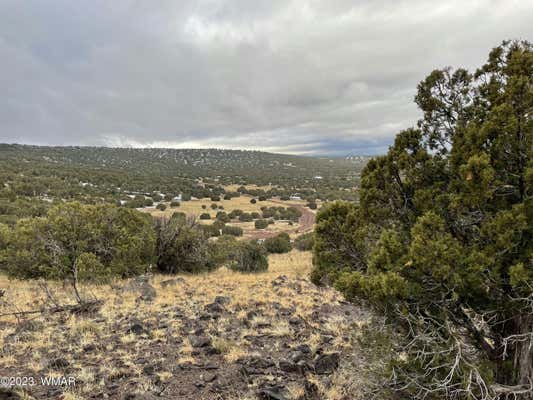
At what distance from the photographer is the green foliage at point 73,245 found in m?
13.1

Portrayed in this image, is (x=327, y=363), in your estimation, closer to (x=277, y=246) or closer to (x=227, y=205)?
(x=277, y=246)

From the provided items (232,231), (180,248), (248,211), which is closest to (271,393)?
(180,248)

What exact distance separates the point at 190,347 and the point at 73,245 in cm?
946

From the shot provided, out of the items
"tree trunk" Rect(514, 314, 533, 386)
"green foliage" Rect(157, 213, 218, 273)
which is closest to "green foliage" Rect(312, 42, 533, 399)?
"tree trunk" Rect(514, 314, 533, 386)

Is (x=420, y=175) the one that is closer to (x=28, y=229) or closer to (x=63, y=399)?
(x=63, y=399)

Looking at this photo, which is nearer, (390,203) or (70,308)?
(390,203)

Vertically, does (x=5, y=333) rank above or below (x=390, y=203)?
below

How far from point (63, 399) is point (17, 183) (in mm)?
45329

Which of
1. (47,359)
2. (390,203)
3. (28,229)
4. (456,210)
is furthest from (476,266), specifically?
(28,229)

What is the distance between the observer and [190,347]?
661 centimetres

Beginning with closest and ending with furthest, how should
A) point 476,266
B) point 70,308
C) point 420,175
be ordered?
point 476,266 → point 420,175 → point 70,308

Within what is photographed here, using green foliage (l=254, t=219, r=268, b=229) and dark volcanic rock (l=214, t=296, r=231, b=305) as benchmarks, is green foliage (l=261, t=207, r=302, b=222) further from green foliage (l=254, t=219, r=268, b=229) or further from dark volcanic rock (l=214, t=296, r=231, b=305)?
dark volcanic rock (l=214, t=296, r=231, b=305)

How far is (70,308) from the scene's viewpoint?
896 centimetres

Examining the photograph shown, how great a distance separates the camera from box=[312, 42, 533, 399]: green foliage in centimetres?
340
